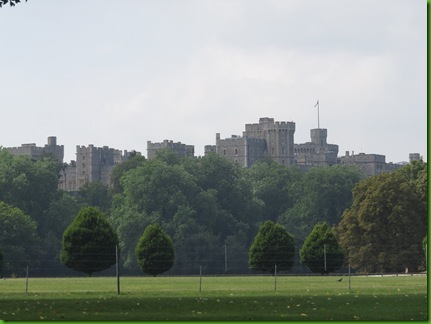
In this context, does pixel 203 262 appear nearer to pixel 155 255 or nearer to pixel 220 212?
pixel 220 212

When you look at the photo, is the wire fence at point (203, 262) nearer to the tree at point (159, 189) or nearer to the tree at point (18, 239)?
the tree at point (18, 239)

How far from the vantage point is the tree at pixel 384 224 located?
80625mm

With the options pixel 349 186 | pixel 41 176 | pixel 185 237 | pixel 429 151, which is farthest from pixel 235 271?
pixel 429 151

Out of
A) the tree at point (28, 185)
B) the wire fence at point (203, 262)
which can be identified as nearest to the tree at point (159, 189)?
the tree at point (28, 185)

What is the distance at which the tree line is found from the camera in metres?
81.3

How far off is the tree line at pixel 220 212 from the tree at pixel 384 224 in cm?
6

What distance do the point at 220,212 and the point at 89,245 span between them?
58650 mm

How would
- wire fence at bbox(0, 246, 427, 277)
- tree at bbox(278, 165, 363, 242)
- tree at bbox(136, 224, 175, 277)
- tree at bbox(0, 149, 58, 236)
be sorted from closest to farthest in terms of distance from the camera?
wire fence at bbox(0, 246, 427, 277), tree at bbox(136, 224, 175, 277), tree at bbox(0, 149, 58, 236), tree at bbox(278, 165, 363, 242)

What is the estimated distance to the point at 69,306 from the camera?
29.7 metres

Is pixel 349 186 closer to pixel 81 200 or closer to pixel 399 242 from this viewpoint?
Answer: pixel 81 200

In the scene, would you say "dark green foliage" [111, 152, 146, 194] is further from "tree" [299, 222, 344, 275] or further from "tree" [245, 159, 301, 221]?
"tree" [299, 222, 344, 275]

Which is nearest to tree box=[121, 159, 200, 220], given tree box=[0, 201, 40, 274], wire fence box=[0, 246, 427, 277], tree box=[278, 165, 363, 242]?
wire fence box=[0, 246, 427, 277]

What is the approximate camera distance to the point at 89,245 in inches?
2317

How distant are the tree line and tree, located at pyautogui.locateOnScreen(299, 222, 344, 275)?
70mm
